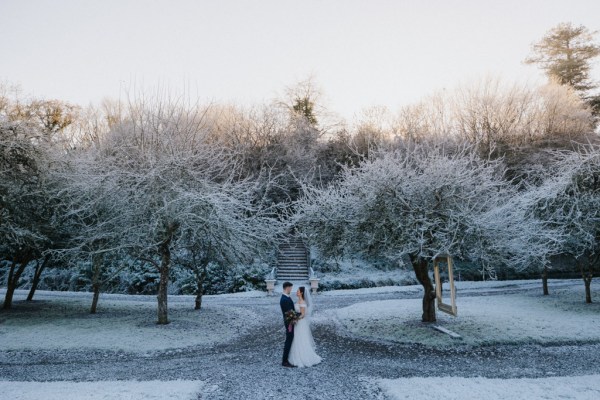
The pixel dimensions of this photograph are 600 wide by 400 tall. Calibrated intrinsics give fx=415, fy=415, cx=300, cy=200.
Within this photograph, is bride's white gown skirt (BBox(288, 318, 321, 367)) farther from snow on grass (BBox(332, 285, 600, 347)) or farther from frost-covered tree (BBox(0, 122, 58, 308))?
frost-covered tree (BBox(0, 122, 58, 308))

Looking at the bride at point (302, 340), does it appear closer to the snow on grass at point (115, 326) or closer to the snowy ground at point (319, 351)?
the snowy ground at point (319, 351)

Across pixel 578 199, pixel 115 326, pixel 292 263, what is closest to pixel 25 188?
pixel 115 326

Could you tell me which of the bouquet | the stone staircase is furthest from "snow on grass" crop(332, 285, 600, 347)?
the stone staircase

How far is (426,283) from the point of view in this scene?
13.4 m

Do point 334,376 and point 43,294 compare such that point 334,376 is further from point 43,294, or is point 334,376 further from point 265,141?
point 265,141

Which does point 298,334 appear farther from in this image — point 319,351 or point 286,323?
point 319,351

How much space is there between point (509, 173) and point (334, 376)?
30.5 metres

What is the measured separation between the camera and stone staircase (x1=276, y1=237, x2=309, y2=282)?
28.2 m

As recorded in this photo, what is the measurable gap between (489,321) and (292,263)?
17.4 metres

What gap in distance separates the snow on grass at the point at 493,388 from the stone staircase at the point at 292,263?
19.5 meters

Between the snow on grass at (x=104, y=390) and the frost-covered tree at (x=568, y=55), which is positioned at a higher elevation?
the frost-covered tree at (x=568, y=55)

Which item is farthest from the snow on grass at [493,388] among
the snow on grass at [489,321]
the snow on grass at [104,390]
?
the snow on grass at [104,390]

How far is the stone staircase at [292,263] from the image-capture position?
92.6 ft

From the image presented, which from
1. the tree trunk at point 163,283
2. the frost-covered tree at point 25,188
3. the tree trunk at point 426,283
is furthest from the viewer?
the tree trunk at point 163,283
